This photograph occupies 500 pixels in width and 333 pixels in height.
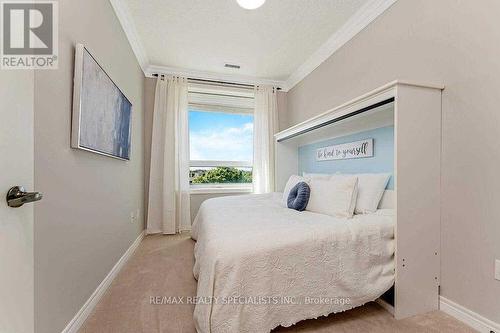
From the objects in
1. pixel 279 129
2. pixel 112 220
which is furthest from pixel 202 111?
pixel 112 220

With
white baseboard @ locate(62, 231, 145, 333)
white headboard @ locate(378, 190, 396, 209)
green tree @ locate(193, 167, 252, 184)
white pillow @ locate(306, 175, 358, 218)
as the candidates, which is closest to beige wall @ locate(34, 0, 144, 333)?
white baseboard @ locate(62, 231, 145, 333)

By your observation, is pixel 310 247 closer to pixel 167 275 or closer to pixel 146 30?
pixel 167 275

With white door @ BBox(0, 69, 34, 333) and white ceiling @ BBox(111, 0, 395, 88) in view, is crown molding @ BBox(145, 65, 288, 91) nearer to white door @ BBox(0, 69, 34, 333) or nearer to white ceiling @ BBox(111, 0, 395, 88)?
white ceiling @ BBox(111, 0, 395, 88)

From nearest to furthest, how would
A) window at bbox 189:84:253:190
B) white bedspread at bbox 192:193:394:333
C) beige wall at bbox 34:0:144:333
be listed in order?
1. beige wall at bbox 34:0:144:333
2. white bedspread at bbox 192:193:394:333
3. window at bbox 189:84:253:190

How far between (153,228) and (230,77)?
2.66m

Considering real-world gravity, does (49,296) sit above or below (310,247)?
below

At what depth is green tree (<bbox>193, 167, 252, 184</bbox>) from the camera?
402cm

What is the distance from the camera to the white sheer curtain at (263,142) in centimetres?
384

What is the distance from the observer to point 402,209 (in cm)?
147

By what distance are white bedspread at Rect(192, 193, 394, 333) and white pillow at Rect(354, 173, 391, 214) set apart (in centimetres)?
24

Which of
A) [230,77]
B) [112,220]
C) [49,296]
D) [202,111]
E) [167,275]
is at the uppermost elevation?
[230,77]

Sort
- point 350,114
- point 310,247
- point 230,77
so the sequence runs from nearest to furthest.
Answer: point 310,247
point 350,114
point 230,77

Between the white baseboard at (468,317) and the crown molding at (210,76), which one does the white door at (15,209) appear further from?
the crown molding at (210,76)

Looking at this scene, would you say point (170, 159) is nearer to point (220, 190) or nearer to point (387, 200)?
point (220, 190)
